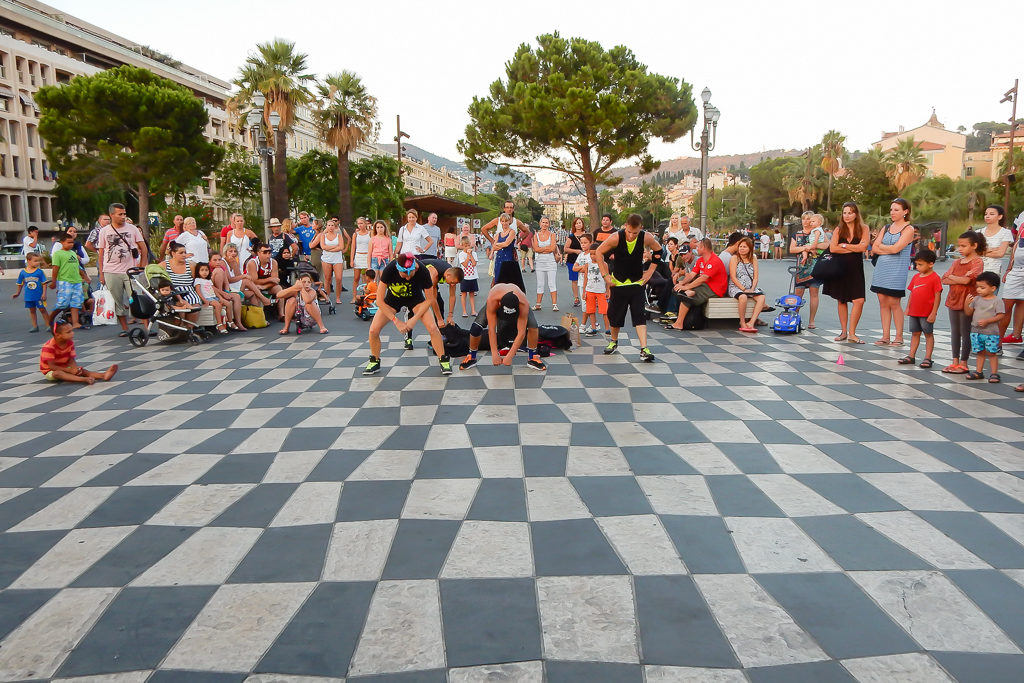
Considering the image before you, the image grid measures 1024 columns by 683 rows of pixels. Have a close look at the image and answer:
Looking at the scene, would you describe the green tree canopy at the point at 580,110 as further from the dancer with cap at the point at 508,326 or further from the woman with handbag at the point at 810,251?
the dancer with cap at the point at 508,326

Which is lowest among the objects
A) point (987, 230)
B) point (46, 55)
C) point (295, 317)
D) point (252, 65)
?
point (295, 317)

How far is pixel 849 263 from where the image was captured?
8.05 meters

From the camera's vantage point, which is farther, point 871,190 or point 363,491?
point 871,190

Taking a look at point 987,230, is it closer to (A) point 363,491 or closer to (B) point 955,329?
(B) point 955,329

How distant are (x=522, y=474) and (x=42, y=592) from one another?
2.35 meters

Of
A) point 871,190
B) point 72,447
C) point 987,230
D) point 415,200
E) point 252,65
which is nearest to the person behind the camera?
point 72,447

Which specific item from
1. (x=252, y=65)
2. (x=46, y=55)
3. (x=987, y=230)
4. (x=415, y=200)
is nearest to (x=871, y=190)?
(x=415, y=200)

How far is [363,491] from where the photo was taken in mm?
3623

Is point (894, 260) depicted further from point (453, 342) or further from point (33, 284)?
point (33, 284)

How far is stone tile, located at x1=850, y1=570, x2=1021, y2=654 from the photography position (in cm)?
227

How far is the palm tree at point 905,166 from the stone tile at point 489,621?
182ft

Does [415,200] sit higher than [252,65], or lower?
lower

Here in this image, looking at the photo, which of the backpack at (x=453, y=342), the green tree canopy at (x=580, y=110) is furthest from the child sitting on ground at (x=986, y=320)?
the green tree canopy at (x=580, y=110)

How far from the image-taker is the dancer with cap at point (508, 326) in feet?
21.5
